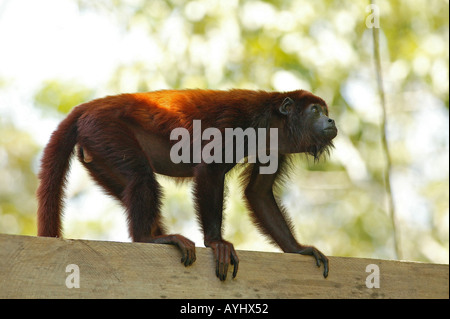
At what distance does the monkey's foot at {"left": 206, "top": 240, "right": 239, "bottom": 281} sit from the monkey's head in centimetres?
135

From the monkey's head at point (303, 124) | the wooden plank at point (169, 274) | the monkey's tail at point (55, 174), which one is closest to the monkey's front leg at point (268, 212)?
the monkey's head at point (303, 124)

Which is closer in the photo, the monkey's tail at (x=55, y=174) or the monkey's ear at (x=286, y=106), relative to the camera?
the monkey's tail at (x=55, y=174)

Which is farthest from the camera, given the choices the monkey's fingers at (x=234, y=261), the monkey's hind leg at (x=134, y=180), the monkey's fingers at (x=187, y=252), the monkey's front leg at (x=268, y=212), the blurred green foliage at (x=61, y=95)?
the blurred green foliage at (x=61, y=95)

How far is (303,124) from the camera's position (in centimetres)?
418

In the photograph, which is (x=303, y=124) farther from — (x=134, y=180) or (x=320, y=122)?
(x=134, y=180)

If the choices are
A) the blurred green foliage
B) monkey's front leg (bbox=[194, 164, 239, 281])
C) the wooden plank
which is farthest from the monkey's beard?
the blurred green foliage

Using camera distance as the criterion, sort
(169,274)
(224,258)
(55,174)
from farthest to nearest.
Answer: (55,174), (224,258), (169,274)

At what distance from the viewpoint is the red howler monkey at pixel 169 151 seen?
3.38 metres

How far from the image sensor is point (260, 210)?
414cm

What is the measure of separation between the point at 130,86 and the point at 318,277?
4.60 m

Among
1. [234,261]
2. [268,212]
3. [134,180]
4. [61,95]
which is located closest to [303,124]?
[268,212]

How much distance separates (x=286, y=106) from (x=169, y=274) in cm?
174

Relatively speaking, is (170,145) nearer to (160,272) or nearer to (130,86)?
(160,272)

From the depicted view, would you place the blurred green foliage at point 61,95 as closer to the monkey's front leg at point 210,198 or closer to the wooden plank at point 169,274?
the monkey's front leg at point 210,198
